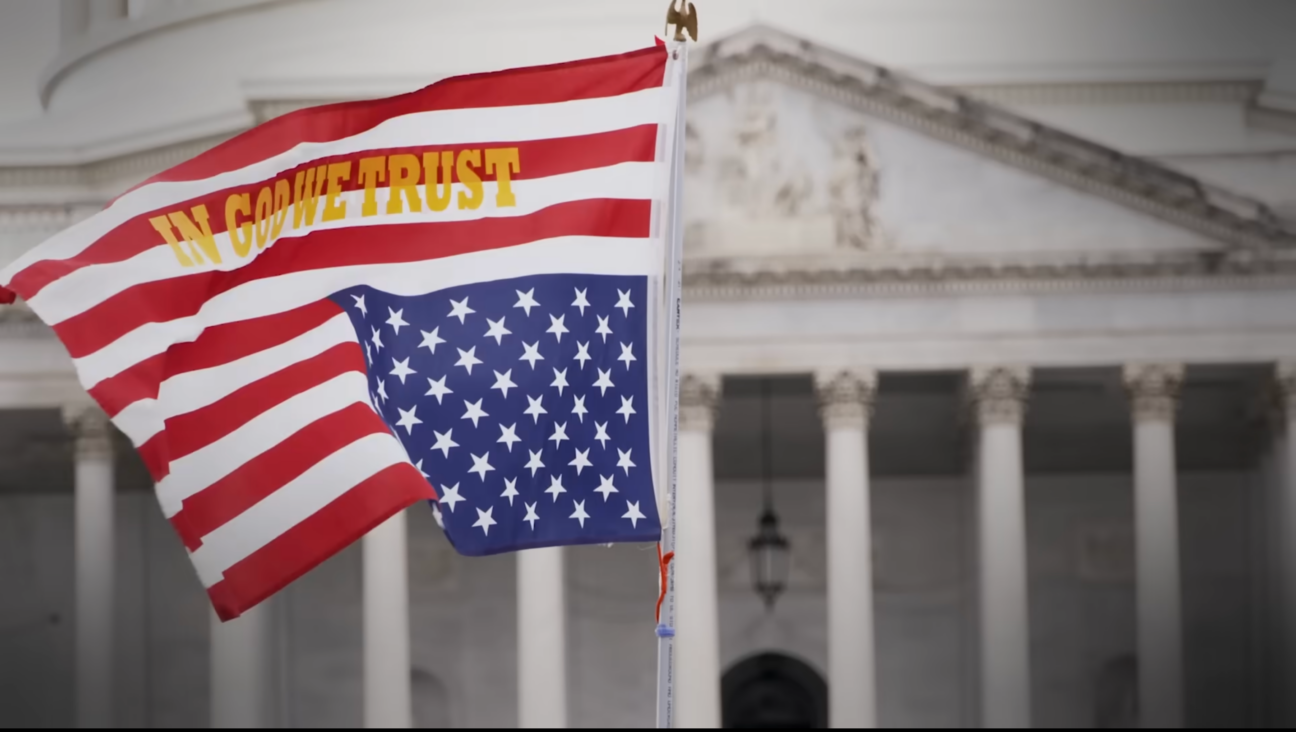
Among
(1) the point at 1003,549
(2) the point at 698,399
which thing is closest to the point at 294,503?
(2) the point at 698,399

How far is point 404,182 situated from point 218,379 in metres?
1.51

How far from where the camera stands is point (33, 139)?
4028 cm

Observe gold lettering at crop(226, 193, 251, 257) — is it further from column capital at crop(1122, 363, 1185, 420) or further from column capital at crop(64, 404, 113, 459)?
column capital at crop(64, 404, 113, 459)

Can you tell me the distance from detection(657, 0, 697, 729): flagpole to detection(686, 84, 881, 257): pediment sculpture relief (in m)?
18.7

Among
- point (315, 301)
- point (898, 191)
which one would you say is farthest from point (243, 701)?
point (315, 301)

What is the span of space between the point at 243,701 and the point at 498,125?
67.9ft

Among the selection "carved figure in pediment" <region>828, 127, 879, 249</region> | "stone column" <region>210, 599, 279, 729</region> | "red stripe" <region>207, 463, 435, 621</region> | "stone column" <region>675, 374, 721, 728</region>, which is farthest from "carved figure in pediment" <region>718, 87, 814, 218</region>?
"red stripe" <region>207, 463, 435, 621</region>

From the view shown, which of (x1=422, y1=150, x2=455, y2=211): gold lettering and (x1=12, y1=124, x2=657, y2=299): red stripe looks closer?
(x1=12, y1=124, x2=657, y2=299): red stripe

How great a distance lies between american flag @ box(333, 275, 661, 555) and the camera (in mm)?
13500

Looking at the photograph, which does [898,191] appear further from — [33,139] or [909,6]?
[33,139]

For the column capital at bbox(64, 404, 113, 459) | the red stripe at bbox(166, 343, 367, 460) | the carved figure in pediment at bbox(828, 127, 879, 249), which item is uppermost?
the carved figure in pediment at bbox(828, 127, 879, 249)

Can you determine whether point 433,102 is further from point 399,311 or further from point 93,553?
point 93,553

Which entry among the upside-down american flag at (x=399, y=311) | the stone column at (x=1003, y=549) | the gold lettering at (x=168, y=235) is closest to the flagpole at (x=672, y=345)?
the upside-down american flag at (x=399, y=311)

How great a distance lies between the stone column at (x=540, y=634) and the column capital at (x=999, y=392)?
5.80 metres
